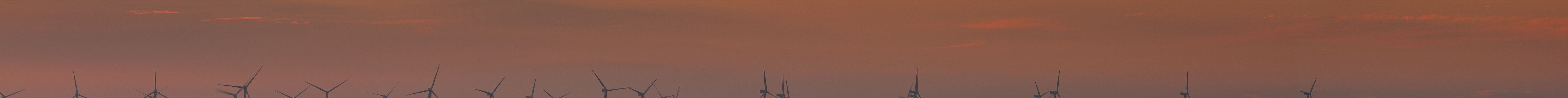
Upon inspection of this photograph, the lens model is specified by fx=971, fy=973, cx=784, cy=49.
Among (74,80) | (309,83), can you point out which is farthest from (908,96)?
(74,80)

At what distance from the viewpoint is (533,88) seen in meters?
31.2

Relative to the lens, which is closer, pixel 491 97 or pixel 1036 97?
pixel 1036 97

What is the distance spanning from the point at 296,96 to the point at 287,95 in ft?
1.00

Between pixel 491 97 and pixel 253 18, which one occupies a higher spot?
pixel 253 18

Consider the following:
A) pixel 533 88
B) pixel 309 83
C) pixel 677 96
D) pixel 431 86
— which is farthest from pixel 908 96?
pixel 309 83

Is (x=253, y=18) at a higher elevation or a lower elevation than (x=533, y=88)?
higher

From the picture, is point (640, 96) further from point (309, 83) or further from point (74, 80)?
point (74, 80)

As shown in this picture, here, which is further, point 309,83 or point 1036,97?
point 309,83

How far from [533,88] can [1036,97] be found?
15.7m

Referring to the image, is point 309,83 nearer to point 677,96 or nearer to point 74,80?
point 74,80

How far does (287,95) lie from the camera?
31422mm

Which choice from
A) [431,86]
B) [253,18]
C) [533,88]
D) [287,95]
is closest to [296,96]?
[287,95]

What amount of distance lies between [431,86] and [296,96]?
Result: 16.5 ft

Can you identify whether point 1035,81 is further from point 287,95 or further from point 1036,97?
point 287,95
